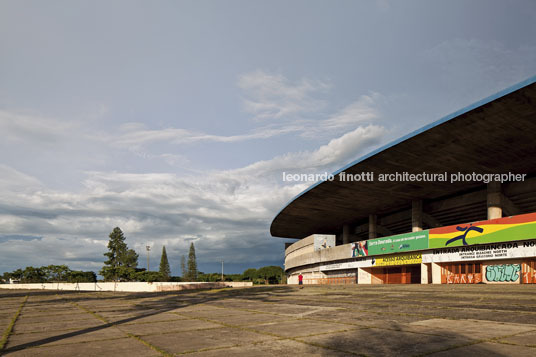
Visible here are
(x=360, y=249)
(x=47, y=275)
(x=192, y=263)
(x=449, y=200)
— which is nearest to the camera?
(x=449, y=200)

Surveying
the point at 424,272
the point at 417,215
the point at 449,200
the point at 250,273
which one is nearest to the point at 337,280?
the point at 417,215

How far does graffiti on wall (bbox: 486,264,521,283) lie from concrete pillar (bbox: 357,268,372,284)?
1609 cm

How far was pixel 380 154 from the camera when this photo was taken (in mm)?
28000

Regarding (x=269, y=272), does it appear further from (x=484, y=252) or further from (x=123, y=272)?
(x=484, y=252)

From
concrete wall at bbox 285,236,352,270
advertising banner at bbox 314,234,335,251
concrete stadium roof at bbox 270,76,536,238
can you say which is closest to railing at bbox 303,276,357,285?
concrete wall at bbox 285,236,352,270

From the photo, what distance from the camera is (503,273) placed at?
28875mm

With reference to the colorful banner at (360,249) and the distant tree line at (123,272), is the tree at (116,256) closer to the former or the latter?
the distant tree line at (123,272)

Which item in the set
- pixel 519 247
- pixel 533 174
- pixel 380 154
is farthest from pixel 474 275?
pixel 380 154

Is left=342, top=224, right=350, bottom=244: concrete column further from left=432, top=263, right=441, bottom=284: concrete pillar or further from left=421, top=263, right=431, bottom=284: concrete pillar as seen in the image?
left=432, top=263, right=441, bottom=284: concrete pillar

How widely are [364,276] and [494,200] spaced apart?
17.6 m

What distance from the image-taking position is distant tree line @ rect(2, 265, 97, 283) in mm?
85438

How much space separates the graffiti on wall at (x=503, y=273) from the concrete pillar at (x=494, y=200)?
189 inches

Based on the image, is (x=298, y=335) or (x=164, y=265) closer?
(x=298, y=335)

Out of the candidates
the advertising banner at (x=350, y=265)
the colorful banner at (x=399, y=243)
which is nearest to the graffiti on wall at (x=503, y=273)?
the colorful banner at (x=399, y=243)
